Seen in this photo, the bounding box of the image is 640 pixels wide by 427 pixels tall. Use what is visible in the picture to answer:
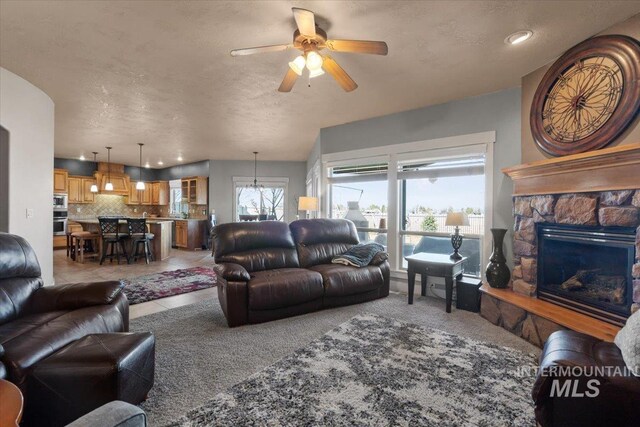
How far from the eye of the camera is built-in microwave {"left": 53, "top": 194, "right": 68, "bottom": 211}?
7.99 metres

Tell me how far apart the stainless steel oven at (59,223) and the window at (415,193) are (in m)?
7.53

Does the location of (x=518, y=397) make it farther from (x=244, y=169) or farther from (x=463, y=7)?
(x=244, y=169)

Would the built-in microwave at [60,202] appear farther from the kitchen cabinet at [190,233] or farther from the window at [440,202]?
the window at [440,202]

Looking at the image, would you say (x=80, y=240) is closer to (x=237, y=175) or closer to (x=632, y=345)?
(x=237, y=175)

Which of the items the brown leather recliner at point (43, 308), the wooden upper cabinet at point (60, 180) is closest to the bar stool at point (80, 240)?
the wooden upper cabinet at point (60, 180)

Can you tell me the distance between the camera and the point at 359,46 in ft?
7.03

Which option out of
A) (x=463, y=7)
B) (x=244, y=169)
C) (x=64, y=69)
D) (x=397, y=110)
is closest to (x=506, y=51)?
(x=463, y=7)

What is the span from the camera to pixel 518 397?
186 centimetres

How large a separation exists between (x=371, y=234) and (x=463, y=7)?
11.4 ft

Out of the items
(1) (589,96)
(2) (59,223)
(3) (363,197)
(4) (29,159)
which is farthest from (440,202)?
(2) (59,223)

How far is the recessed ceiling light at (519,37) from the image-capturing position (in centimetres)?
241

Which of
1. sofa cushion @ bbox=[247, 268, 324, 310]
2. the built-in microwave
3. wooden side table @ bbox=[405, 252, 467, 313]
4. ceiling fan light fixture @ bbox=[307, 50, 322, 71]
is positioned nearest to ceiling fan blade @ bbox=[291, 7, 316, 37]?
ceiling fan light fixture @ bbox=[307, 50, 322, 71]

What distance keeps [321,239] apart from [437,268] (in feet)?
5.16

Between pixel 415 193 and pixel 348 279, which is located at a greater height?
pixel 415 193
